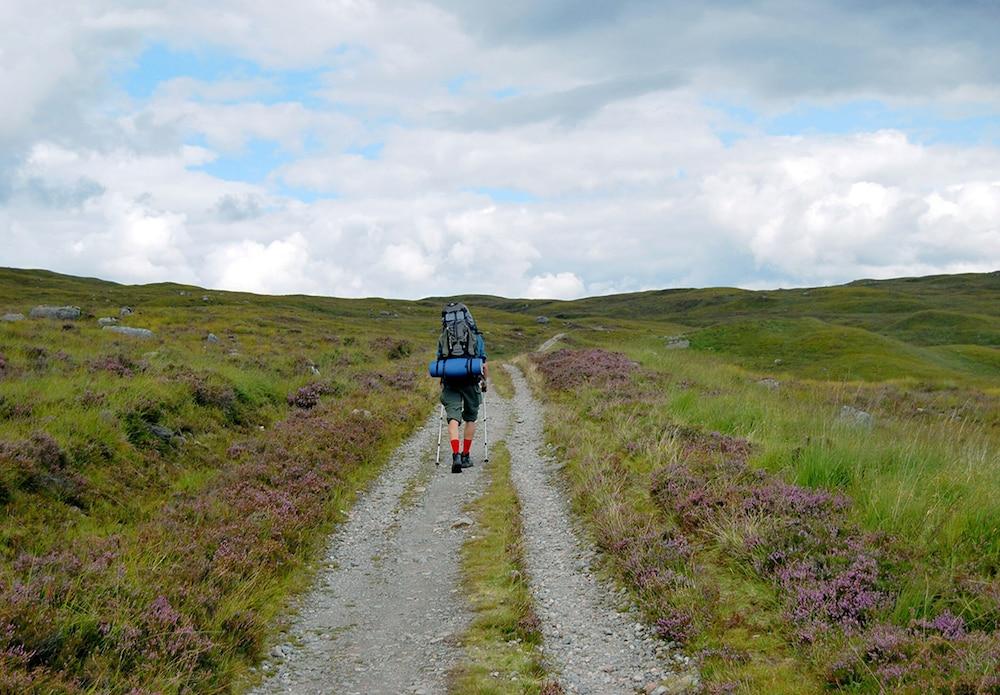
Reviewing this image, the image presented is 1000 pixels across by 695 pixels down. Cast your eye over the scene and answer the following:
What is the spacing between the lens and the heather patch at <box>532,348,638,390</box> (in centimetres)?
2706

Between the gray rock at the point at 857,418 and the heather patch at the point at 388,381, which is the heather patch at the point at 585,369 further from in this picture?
the gray rock at the point at 857,418

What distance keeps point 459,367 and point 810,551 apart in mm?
8971

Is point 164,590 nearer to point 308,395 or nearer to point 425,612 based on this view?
point 425,612

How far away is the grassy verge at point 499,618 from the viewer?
21.4ft

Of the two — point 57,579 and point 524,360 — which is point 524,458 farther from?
point 524,360

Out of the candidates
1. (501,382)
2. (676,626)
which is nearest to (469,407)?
(676,626)

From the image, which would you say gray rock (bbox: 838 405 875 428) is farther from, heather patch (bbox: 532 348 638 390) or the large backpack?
the large backpack

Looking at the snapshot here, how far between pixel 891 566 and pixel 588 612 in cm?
323

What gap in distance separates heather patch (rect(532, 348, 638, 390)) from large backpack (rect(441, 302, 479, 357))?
9.78 m

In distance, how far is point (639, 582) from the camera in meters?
8.23

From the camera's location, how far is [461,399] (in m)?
16.2

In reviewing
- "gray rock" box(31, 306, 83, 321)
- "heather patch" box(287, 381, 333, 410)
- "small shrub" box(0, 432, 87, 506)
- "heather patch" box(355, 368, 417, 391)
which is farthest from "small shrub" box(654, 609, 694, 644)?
"gray rock" box(31, 306, 83, 321)

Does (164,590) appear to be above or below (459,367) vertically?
below

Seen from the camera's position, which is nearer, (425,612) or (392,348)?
(425,612)
